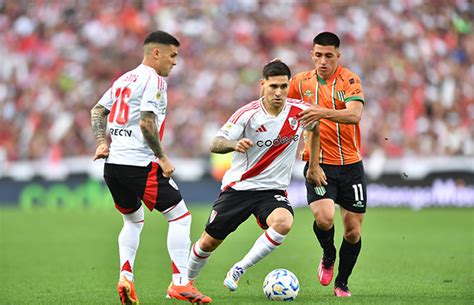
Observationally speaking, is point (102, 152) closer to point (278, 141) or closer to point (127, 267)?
point (127, 267)

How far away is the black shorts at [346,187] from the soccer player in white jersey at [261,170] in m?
0.51

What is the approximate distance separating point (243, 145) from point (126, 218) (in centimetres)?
139

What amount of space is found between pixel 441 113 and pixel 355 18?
4.20 m

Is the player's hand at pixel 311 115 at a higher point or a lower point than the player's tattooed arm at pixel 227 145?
higher

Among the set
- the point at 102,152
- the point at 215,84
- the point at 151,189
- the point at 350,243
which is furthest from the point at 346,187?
the point at 215,84

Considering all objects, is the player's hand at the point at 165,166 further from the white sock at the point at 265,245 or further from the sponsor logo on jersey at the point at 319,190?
the sponsor logo on jersey at the point at 319,190

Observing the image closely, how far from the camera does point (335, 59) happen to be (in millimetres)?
9188

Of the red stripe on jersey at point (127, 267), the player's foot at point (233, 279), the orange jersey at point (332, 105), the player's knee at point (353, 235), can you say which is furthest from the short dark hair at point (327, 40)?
the red stripe on jersey at point (127, 267)

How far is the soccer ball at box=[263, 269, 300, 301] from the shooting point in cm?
822

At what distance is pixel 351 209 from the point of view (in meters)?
9.21

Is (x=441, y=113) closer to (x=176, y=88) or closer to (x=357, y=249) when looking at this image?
(x=176, y=88)

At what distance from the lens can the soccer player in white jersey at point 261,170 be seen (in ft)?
27.7

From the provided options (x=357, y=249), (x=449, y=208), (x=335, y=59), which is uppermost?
(x=335, y=59)

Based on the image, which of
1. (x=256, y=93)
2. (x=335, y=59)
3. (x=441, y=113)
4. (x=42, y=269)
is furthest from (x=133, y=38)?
(x=335, y=59)
